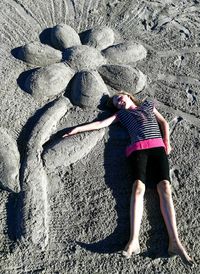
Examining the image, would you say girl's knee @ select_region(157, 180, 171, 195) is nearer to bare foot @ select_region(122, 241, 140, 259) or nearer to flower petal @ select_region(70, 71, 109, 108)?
bare foot @ select_region(122, 241, 140, 259)

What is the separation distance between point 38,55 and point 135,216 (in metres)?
0.87

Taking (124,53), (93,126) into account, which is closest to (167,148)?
(93,126)

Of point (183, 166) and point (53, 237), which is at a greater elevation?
point (53, 237)

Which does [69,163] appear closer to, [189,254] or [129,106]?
[129,106]

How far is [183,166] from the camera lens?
1.80 metres

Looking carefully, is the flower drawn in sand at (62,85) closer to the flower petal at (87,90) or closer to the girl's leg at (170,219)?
the flower petal at (87,90)

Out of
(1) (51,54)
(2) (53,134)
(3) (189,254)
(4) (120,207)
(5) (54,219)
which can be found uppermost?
(1) (51,54)

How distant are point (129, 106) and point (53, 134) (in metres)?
0.36

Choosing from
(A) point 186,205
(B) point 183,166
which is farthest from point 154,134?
(A) point 186,205

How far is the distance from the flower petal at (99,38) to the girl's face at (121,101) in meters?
0.33

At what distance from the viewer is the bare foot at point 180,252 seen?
151 cm

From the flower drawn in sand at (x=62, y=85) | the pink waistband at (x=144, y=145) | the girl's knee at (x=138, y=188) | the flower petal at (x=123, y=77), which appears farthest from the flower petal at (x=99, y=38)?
the girl's knee at (x=138, y=188)

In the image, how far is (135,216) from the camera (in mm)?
1598

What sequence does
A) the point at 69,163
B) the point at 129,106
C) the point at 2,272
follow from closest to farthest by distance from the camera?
the point at 2,272, the point at 69,163, the point at 129,106
